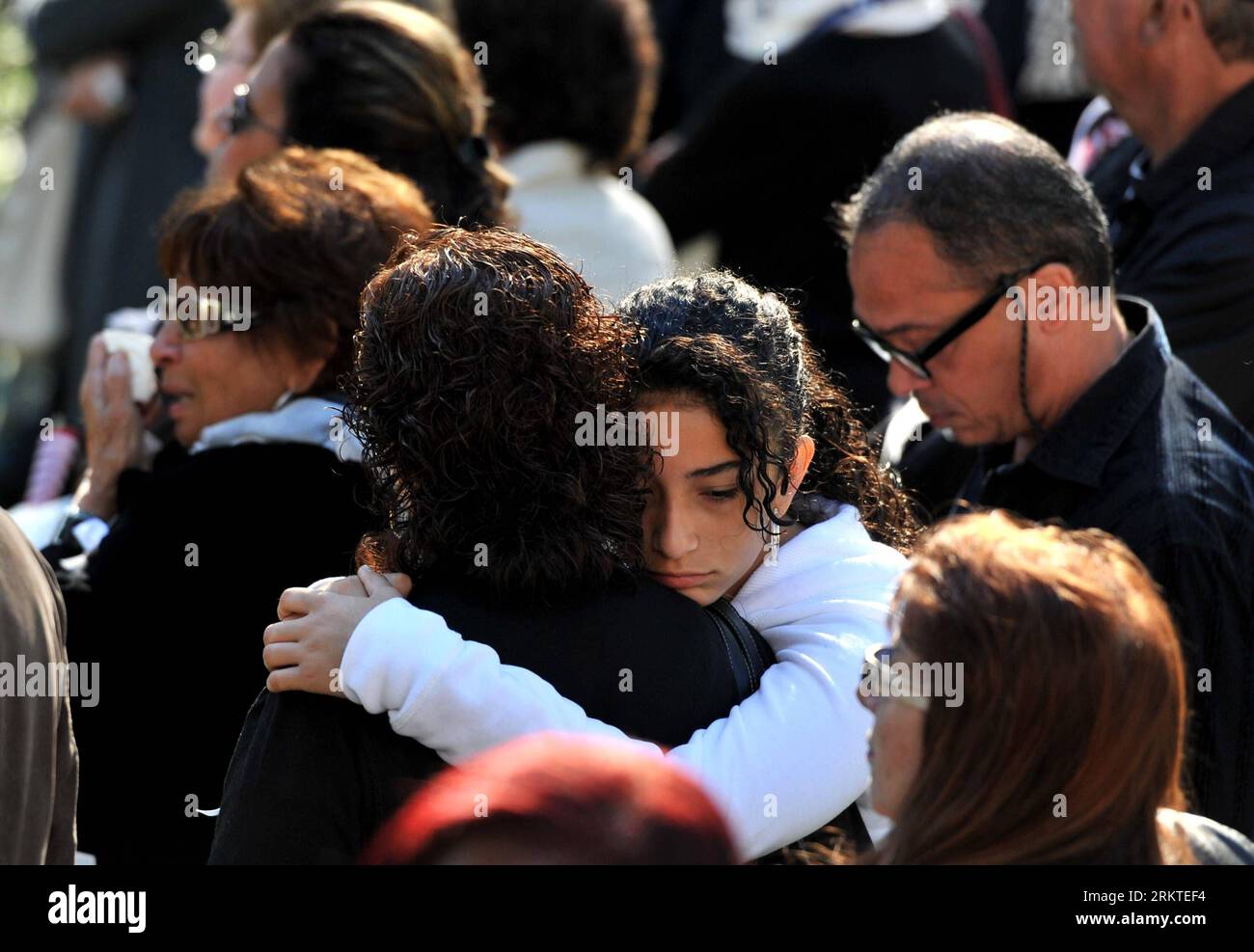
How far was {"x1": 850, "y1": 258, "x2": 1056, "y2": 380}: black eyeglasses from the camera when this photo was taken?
3.04 m

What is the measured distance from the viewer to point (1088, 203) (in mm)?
3098

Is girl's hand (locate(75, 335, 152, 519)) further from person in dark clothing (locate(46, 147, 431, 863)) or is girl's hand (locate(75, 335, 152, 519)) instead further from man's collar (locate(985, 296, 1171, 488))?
man's collar (locate(985, 296, 1171, 488))

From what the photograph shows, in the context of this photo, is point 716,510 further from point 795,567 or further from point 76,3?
point 76,3

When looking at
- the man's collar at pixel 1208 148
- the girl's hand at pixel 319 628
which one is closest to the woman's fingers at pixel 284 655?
the girl's hand at pixel 319 628

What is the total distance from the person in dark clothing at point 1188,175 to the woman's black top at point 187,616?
1755 mm

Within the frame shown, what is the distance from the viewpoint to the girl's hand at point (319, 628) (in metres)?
1.94

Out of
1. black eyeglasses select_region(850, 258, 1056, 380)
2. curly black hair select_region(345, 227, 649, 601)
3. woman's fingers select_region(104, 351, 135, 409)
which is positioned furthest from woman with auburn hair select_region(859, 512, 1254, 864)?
woman's fingers select_region(104, 351, 135, 409)

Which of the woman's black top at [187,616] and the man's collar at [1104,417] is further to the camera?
the man's collar at [1104,417]

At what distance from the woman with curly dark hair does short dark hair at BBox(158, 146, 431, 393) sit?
29.3 inches

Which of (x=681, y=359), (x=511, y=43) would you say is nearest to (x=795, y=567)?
(x=681, y=359)

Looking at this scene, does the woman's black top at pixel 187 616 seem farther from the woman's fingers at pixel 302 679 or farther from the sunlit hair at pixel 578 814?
the sunlit hair at pixel 578 814

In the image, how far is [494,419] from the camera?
196cm

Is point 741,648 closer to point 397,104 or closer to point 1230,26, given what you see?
point 397,104

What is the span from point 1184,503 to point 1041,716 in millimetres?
1190
